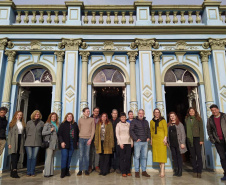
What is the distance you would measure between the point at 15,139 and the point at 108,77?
388 cm

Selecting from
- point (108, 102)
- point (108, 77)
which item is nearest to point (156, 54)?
point (108, 77)

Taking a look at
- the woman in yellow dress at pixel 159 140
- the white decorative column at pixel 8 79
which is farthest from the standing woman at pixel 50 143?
the woman in yellow dress at pixel 159 140

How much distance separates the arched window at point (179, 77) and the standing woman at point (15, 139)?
528cm

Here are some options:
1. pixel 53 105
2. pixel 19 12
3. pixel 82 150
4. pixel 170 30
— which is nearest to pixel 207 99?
pixel 170 30

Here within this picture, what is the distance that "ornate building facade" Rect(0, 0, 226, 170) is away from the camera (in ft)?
23.9

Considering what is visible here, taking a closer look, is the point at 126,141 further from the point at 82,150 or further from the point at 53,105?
the point at 53,105

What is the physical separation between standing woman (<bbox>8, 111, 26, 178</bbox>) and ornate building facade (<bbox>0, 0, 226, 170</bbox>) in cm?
181

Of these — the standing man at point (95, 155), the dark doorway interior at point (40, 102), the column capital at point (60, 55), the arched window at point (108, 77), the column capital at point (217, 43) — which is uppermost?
the column capital at point (217, 43)

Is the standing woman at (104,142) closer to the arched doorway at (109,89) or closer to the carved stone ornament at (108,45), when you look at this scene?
the arched doorway at (109,89)

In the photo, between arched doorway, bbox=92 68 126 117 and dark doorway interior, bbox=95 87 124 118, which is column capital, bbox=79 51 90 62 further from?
dark doorway interior, bbox=95 87 124 118

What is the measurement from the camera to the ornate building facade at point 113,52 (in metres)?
7.30

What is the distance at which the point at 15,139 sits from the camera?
17.6 feet

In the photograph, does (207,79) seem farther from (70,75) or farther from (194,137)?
(70,75)

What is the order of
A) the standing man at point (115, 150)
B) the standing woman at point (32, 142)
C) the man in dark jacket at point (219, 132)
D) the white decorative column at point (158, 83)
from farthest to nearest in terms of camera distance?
the white decorative column at point (158, 83), the standing man at point (115, 150), the standing woman at point (32, 142), the man in dark jacket at point (219, 132)
